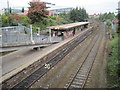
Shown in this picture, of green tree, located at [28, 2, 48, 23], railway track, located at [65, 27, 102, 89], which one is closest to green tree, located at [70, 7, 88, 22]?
green tree, located at [28, 2, 48, 23]

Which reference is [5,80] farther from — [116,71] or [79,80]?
[116,71]

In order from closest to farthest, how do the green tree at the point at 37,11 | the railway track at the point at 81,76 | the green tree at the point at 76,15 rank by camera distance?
1. the railway track at the point at 81,76
2. the green tree at the point at 37,11
3. the green tree at the point at 76,15

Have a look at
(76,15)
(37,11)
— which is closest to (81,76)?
(37,11)

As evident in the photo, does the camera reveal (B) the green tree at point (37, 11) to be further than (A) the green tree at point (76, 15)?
No

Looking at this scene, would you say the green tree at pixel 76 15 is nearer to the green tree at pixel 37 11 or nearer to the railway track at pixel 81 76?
the green tree at pixel 37 11

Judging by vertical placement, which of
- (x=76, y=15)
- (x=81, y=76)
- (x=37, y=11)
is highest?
(x=76, y=15)

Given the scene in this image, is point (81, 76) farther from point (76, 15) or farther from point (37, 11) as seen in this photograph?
point (76, 15)

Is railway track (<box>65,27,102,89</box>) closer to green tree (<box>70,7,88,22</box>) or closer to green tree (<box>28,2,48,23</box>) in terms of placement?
green tree (<box>28,2,48,23</box>)

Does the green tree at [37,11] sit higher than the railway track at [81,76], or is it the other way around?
the green tree at [37,11]

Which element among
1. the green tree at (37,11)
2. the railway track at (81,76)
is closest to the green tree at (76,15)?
the green tree at (37,11)

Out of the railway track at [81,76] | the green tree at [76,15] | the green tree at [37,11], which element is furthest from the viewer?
the green tree at [76,15]

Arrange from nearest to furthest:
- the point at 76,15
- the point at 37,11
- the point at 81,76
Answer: the point at 81,76 < the point at 37,11 < the point at 76,15

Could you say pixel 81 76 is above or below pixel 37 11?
below

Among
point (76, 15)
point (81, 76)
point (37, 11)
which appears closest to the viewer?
point (81, 76)
